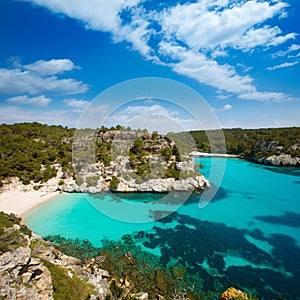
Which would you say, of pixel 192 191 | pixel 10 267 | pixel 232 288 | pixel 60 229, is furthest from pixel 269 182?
pixel 10 267

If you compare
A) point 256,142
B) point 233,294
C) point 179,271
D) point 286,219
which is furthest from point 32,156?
point 256,142

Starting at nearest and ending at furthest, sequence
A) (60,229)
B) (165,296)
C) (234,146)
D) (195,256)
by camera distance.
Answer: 1. (165,296)
2. (195,256)
3. (60,229)
4. (234,146)

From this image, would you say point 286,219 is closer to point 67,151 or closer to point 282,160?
point 67,151

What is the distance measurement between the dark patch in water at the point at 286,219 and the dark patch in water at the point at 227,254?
2.18 m

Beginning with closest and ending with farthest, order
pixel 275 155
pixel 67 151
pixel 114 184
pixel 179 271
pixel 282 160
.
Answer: pixel 179 271
pixel 114 184
pixel 67 151
pixel 282 160
pixel 275 155

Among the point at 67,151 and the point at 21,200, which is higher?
the point at 67,151

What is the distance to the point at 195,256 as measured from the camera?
8.79m

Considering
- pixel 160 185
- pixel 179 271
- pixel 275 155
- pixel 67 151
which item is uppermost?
pixel 67 151

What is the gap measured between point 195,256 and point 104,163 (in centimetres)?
1436

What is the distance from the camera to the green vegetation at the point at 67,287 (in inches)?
194

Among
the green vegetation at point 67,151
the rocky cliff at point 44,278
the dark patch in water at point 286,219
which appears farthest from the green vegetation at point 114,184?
the dark patch in water at point 286,219

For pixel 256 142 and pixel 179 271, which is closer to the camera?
pixel 179 271

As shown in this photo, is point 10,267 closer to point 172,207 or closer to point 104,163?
point 172,207

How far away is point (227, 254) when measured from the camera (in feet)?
29.6
